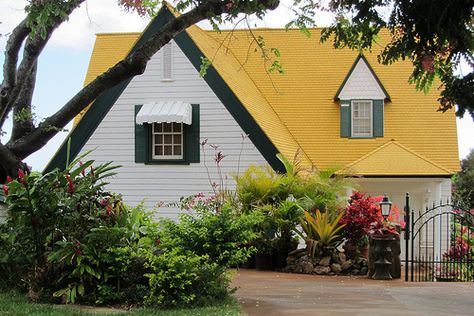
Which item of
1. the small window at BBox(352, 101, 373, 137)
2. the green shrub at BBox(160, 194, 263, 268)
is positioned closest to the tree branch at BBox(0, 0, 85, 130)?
the green shrub at BBox(160, 194, 263, 268)

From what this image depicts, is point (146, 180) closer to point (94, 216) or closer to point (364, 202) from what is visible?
point (364, 202)

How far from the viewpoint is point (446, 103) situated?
830cm

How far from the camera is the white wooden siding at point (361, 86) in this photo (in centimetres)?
2147

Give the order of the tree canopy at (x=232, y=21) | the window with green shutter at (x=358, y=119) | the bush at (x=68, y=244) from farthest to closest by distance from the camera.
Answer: the window with green shutter at (x=358, y=119), the bush at (x=68, y=244), the tree canopy at (x=232, y=21)

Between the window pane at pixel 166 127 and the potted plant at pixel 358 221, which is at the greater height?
the window pane at pixel 166 127

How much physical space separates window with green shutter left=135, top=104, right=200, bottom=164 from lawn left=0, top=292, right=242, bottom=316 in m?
9.76

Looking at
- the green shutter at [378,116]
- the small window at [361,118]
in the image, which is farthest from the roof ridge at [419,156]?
the small window at [361,118]

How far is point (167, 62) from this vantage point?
1919 cm

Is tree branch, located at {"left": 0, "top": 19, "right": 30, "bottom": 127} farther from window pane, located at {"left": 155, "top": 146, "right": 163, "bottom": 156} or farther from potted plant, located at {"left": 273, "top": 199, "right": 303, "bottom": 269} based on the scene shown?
window pane, located at {"left": 155, "top": 146, "right": 163, "bottom": 156}

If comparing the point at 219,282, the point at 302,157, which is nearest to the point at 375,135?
the point at 302,157

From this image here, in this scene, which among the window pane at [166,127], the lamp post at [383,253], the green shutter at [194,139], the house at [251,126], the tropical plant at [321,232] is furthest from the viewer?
the window pane at [166,127]

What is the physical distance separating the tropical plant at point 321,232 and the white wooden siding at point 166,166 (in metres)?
3.23

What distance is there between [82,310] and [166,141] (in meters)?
10.5

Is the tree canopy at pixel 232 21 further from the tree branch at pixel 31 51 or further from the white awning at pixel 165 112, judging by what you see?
the white awning at pixel 165 112
